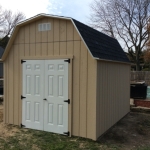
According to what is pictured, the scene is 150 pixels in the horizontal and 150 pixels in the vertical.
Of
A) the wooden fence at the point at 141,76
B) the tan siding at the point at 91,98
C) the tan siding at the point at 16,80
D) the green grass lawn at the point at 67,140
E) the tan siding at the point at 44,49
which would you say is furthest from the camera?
the wooden fence at the point at 141,76

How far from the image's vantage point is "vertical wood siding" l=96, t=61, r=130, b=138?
211 inches

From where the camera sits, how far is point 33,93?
19.7ft

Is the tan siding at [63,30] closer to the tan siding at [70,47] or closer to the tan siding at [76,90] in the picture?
the tan siding at [70,47]

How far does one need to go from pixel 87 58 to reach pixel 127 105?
414cm

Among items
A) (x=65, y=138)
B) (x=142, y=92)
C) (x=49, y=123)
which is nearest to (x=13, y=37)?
(x=49, y=123)

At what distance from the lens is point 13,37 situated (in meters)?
6.21

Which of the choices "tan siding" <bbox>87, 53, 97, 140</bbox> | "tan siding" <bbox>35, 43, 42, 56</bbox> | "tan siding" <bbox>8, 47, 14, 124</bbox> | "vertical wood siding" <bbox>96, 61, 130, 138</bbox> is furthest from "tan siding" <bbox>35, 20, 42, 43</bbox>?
"vertical wood siding" <bbox>96, 61, 130, 138</bbox>

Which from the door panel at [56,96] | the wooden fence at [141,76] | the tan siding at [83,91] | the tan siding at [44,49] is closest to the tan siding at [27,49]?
the tan siding at [44,49]

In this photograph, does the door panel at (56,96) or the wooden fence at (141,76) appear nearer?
the door panel at (56,96)

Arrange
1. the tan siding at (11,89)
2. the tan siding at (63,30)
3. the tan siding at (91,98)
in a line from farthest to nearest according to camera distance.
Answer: the tan siding at (11,89), the tan siding at (63,30), the tan siding at (91,98)

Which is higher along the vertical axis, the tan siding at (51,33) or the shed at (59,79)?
the tan siding at (51,33)

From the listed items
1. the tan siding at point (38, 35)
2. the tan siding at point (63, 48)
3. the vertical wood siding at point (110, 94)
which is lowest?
the vertical wood siding at point (110, 94)

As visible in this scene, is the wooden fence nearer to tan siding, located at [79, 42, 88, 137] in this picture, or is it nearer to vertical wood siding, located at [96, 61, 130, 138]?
vertical wood siding, located at [96, 61, 130, 138]

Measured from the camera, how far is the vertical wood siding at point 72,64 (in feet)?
17.2
